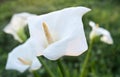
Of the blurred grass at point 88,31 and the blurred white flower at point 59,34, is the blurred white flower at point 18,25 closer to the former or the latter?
the blurred grass at point 88,31

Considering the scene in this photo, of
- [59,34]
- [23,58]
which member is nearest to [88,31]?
[23,58]

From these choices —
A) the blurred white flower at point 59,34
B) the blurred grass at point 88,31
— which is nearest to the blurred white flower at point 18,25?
the blurred grass at point 88,31

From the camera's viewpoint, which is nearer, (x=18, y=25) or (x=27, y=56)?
(x=27, y=56)

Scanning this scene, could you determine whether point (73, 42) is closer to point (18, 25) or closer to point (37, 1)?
point (18, 25)

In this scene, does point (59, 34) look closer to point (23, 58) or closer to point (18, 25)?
point (23, 58)

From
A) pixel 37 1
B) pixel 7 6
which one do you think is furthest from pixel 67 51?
pixel 7 6

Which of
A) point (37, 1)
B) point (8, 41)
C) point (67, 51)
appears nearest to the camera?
point (67, 51)
